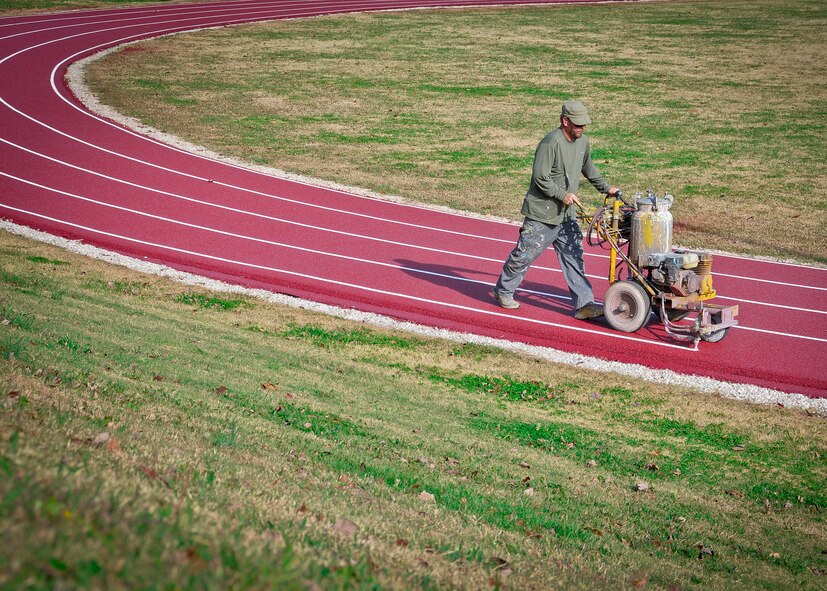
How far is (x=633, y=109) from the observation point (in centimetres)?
2533

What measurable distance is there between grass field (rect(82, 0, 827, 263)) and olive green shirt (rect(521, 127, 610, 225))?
16.9 ft

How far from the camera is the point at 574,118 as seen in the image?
33.0ft

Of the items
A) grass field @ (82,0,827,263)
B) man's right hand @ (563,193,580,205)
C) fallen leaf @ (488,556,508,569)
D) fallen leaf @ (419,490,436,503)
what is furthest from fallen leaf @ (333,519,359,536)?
grass field @ (82,0,827,263)

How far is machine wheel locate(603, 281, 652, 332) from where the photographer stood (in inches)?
410

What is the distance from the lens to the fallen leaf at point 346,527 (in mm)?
4336

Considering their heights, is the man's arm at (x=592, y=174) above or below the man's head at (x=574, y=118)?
below

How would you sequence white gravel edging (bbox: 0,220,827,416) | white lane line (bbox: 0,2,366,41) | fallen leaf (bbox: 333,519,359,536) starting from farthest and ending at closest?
white lane line (bbox: 0,2,366,41) < white gravel edging (bbox: 0,220,827,416) < fallen leaf (bbox: 333,519,359,536)

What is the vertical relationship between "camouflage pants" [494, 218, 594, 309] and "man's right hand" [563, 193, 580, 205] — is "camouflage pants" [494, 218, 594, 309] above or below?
below

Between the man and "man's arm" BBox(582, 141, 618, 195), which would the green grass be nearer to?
the man

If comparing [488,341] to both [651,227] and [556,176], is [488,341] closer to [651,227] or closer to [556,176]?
[556,176]

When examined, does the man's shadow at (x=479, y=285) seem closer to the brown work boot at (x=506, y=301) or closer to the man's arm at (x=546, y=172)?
the brown work boot at (x=506, y=301)

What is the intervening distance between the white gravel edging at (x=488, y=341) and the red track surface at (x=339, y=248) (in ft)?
0.88

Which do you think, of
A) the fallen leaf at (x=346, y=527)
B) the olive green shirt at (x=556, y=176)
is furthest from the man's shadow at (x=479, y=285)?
the fallen leaf at (x=346, y=527)

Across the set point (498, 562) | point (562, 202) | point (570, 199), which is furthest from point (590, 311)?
point (498, 562)
